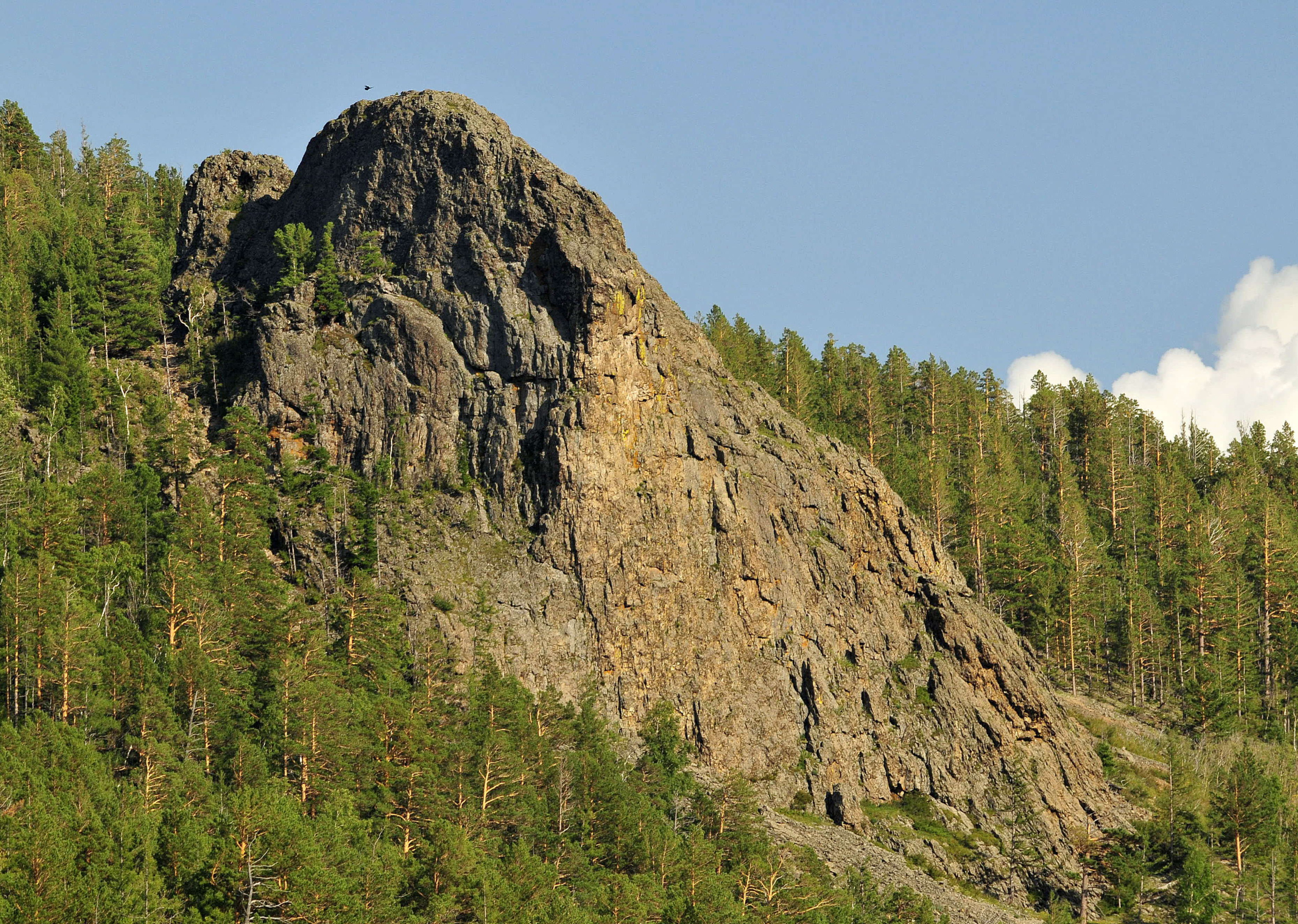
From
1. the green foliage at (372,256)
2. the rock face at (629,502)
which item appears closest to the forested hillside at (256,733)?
the green foliage at (372,256)

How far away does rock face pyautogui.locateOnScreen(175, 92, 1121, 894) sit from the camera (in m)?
84.9

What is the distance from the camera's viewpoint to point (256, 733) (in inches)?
2318

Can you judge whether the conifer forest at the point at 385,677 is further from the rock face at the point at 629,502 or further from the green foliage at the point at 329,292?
the rock face at the point at 629,502

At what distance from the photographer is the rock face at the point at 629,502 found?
8488 cm

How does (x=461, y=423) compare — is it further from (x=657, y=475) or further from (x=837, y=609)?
(x=837, y=609)

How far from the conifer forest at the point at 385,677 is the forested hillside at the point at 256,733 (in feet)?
0.61

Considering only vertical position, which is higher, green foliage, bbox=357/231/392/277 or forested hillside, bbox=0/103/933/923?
green foliage, bbox=357/231/392/277

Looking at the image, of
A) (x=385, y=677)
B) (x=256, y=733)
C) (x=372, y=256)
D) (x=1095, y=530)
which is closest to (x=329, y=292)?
(x=372, y=256)

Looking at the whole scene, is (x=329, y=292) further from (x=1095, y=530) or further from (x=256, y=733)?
A: (x=1095, y=530)

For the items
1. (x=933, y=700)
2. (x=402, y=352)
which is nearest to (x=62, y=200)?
(x=402, y=352)

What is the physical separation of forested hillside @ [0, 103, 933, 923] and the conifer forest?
0.61 ft

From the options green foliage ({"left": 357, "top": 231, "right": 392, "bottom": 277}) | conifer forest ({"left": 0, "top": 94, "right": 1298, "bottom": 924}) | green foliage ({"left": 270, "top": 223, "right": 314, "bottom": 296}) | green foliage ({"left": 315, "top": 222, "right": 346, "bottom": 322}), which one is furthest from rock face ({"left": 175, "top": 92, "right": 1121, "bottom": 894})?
conifer forest ({"left": 0, "top": 94, "right": 1298, "bottom": 924})

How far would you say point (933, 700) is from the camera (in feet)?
301

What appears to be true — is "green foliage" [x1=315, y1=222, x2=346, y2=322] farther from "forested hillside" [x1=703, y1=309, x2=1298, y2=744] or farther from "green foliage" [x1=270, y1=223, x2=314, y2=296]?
"forested hillside" [x1=703, y1=309, x2=1298, y2=744]
